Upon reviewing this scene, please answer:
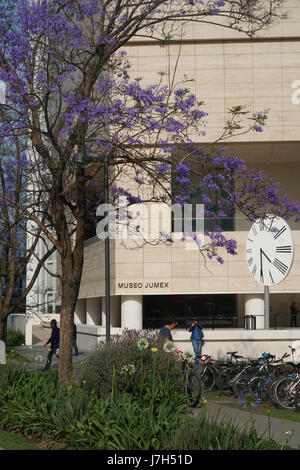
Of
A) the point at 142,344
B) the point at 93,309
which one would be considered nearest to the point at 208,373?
the point at 142,344

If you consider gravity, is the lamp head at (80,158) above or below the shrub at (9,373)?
above

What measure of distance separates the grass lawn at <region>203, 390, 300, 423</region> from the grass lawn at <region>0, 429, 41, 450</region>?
4365mm

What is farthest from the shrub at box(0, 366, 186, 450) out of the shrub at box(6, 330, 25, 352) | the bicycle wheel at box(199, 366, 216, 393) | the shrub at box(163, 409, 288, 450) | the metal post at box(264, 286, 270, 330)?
the shrub at box(6, 330, 25, 352)

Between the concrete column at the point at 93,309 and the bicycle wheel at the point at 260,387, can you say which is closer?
the bicycle wheel at the point at 260,387

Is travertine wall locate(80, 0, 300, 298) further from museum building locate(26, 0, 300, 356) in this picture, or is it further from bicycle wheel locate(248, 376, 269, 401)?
bicycle wheel locate(248, 376, 269, 401)

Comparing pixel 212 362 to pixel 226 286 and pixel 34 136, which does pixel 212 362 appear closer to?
pixel 34 136

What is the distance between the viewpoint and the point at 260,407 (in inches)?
664

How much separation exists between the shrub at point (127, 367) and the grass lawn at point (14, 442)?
1595mm

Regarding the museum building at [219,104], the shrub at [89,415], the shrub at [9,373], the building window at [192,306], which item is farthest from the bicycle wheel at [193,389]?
the building window at [192,306]

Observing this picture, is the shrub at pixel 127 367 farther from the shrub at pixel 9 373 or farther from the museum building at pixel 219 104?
the museum building at pixel 219 104

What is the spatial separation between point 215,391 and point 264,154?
78.5 ft

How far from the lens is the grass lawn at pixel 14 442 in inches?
439

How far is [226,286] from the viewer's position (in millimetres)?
38062
